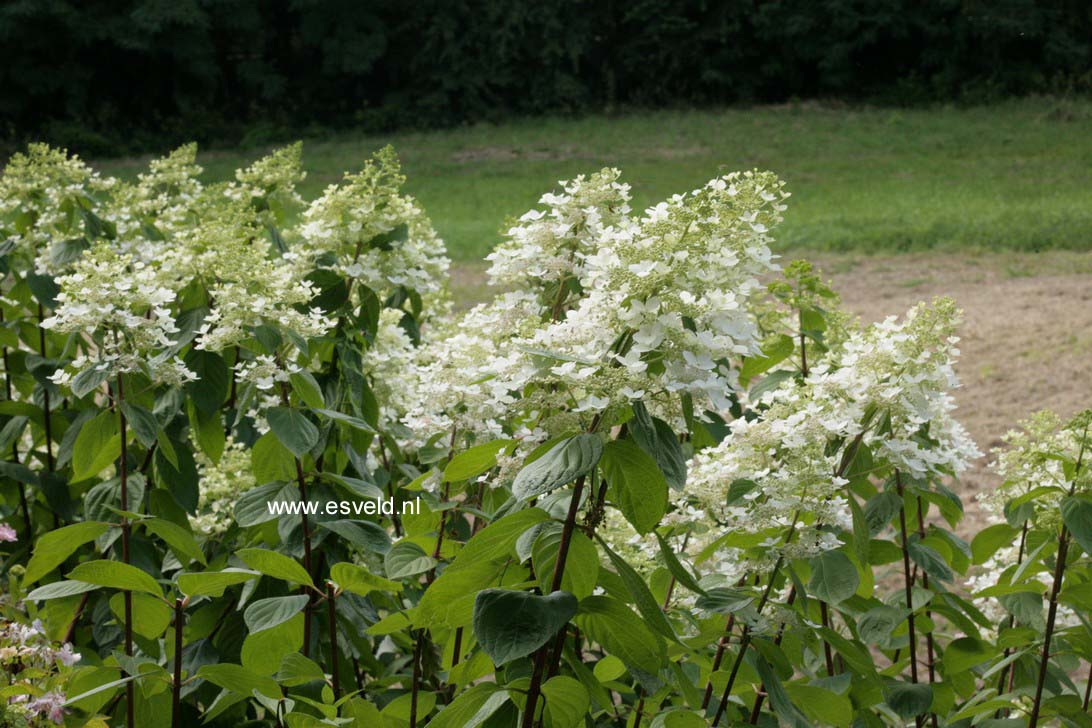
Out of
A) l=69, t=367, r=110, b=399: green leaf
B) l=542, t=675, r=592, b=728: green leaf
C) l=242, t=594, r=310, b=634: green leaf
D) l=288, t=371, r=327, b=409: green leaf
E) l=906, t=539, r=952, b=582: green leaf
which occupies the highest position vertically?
l=69, t=367, r=110, b=399: green leaf

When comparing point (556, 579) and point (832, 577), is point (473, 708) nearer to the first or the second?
point (556, 579)

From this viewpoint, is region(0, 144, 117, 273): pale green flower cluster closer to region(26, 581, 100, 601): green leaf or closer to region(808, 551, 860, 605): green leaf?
region(26, 581, 100, 601): green leaf

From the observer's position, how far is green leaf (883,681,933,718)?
1.98m

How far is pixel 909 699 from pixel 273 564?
114 centimetres

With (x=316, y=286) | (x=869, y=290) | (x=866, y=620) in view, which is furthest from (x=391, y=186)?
(x=869, y=290)

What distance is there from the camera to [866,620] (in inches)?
78.0

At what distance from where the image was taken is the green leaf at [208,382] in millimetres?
1966

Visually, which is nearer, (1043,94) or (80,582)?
(80,582)

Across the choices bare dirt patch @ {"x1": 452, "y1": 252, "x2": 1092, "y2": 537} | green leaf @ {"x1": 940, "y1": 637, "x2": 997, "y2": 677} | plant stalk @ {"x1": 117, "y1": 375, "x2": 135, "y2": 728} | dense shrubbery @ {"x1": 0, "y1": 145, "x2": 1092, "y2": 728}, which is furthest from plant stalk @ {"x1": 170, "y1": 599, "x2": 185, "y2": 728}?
bare dirt patch @ {"x1": 452, "y1": 252, "x2": 1092, "y2": 537}

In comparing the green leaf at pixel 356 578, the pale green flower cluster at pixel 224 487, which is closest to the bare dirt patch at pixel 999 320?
the pale green flower cluster at pixel 224 487

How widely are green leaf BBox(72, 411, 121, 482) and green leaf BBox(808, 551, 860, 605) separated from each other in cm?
114

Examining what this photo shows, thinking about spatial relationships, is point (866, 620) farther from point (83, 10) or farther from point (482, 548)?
point (83, 10)

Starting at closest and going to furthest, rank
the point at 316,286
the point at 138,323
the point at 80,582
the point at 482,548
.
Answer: the point at 482,548, the point at 80,582, the point at 138,323, the point at 316,286

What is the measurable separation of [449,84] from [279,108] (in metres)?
3.90
